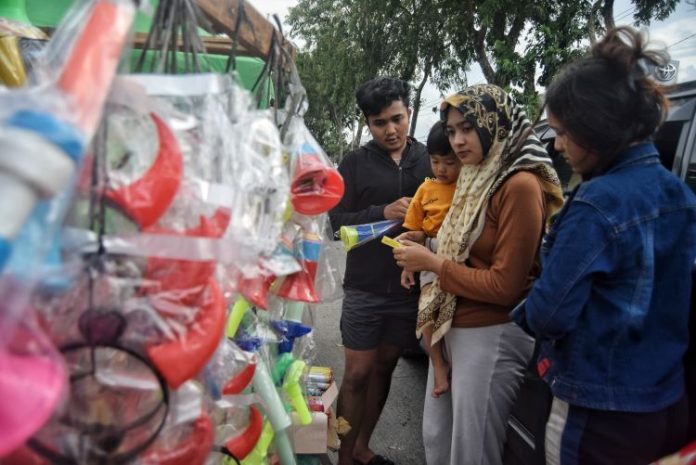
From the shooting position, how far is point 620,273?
1306 millimetres

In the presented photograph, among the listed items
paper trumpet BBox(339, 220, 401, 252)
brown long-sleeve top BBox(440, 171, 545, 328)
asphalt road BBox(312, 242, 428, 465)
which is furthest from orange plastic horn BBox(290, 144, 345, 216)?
asphalt road BBox(312, 242, 428, 465)

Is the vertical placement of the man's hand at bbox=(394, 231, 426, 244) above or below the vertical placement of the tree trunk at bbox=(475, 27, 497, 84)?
below

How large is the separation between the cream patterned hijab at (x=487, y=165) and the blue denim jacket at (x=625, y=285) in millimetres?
413

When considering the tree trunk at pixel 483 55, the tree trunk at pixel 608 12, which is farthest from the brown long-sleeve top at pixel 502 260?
the tree trunk at pixel 483 55

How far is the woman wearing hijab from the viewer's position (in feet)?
5.67

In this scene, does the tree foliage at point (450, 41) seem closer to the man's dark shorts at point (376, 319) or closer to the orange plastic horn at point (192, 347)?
the man's dark shorts at point (376, 319)

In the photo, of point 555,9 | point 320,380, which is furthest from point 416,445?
point 555,9

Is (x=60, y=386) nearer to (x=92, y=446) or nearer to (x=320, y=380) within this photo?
(x=92, y=446)

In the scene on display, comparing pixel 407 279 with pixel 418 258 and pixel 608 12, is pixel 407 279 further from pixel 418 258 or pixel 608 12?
pixel 608 12

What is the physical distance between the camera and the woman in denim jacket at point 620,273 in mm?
1283

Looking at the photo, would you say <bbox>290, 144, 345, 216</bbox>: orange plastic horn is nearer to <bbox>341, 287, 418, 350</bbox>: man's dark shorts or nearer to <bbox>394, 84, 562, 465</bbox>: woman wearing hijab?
<bbox>394, 84, 562, 465</bbox>: woman wearing hijab

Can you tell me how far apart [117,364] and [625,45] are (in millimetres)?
1403

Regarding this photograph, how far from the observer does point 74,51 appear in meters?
0.53

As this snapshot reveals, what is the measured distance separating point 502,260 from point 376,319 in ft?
3.35
